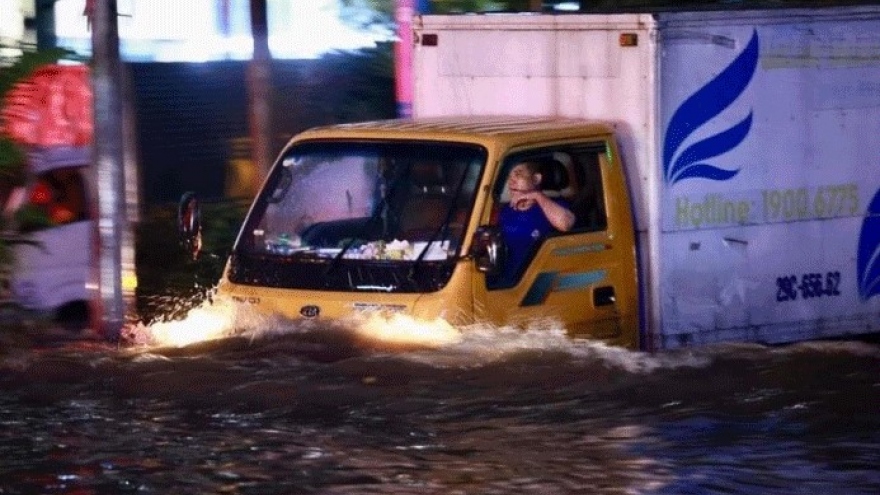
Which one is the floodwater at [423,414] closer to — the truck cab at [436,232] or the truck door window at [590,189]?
the truck cab at [436,232]

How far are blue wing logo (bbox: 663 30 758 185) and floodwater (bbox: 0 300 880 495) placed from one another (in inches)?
42.0

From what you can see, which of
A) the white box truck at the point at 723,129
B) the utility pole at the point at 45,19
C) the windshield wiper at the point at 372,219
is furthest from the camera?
the utility pole at the point at 45,19

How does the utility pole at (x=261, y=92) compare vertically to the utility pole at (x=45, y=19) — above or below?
below

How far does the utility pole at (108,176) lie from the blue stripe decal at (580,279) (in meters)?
3.04

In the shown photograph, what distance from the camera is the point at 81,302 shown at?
44.9 feet

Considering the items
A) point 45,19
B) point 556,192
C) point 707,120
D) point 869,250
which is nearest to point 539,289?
point 556,192

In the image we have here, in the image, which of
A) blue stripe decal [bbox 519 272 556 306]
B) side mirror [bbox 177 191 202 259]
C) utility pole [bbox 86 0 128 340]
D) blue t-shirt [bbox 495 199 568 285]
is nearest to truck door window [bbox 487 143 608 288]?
blue t-shirt [bbox 495 199 568 285]

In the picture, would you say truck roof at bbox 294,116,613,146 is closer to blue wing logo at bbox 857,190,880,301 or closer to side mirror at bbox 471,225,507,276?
side mirror at bbox 471,225,507,276

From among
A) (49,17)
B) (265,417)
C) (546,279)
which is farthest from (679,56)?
(49,17)

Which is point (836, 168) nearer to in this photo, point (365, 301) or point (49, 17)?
point (365, 301)

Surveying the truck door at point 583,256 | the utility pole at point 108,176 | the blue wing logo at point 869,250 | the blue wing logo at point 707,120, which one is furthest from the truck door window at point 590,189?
the utility pole at point 108,176

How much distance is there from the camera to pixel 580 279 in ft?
35.6

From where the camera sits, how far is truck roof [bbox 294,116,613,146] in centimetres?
1073

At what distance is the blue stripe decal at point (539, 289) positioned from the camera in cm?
1066
